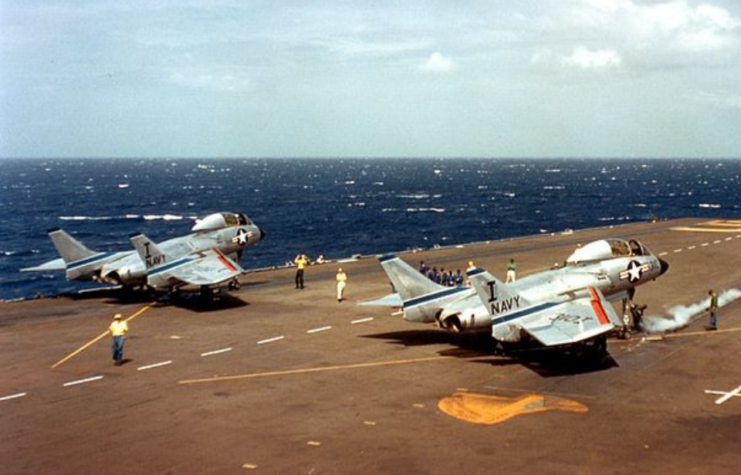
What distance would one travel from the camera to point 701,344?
2977 centimetres

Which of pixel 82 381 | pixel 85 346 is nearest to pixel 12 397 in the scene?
pixel 82 381

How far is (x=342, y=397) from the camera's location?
22.6m

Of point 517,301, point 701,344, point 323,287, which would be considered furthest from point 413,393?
point 323,287

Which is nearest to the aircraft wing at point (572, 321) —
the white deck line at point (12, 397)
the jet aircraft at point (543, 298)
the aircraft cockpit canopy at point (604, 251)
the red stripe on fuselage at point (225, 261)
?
the jet aircraft at point (543, 298)

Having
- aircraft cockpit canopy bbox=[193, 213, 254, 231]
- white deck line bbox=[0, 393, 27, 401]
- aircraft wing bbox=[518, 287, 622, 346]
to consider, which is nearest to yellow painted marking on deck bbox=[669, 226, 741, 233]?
aircraft cockpit canopy bbox=[193, 213, 254, 231]

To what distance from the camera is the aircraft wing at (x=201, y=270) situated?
37.3 meters

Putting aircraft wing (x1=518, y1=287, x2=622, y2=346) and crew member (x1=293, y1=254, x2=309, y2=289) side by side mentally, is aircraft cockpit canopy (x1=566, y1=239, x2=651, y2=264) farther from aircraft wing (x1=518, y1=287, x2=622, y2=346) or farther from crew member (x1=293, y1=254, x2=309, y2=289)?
crew member (x1=293, y1=254, x2=309, y2=289)

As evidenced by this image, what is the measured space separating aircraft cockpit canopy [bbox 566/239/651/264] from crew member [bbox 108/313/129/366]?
1876 cm

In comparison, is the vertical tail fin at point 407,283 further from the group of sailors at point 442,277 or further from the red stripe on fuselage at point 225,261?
the red stripe on fuselage at point 225,261

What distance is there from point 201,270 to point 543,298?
19.3 m

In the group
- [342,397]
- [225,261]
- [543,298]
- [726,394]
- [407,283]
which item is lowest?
[342,397]

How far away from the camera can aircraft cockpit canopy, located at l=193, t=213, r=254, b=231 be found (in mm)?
43844

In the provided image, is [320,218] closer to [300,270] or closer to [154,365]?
[300,270]

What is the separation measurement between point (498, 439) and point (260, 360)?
37.8 feet
